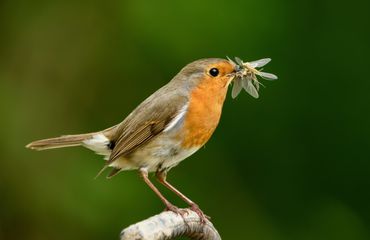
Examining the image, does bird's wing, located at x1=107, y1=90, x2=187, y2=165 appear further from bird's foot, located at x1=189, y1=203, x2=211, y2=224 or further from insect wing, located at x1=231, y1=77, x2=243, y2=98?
bird's foot, located at x1=189, y1=203, x2=211, y2=224

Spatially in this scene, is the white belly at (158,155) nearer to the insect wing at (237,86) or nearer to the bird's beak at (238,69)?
the insect wing at (237,86)

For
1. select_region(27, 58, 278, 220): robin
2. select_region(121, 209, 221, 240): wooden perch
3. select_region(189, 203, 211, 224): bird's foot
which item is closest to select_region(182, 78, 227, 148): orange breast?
select_region(27, 58, 278, 220): robin

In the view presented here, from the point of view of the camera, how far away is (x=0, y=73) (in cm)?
716

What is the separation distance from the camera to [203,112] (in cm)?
513

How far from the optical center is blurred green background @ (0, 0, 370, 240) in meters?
6.55

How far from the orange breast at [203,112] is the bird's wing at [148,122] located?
0.09m

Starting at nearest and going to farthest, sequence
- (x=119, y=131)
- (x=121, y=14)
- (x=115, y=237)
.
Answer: (x=119, y=131) → (x=115, y=237) → (x=121, y=14)

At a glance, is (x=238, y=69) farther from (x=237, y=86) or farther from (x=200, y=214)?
(x=200, y=214)

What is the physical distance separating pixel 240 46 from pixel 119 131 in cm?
150

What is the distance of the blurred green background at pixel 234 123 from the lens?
6.55 meters

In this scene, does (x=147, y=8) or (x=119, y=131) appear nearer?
(x=119, y=131)

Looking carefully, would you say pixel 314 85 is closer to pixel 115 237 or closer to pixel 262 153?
pixel 262 153

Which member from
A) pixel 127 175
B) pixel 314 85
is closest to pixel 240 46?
pixel 314 85

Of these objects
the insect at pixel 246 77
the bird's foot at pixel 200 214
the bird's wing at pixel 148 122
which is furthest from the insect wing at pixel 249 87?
the bird's foot at pixel 200 214
